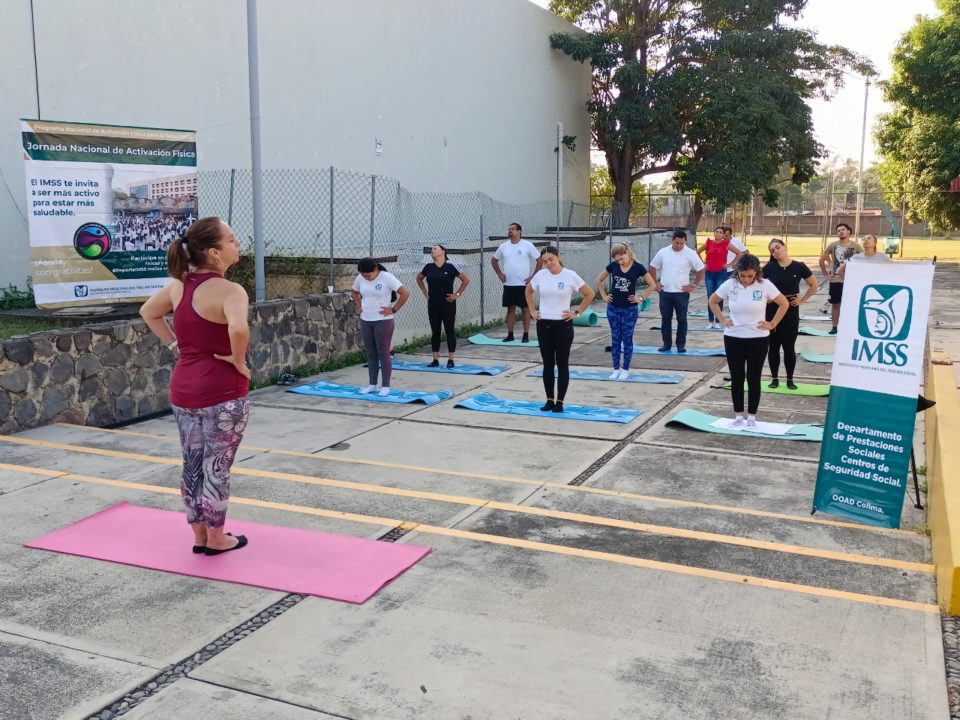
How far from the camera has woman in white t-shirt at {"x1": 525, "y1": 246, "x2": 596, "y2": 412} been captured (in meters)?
9.23

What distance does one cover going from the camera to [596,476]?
7.08m

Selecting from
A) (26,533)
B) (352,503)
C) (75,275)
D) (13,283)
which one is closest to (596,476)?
(352,503)

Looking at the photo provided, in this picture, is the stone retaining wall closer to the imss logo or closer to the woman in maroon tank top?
the woman in maroon tank top

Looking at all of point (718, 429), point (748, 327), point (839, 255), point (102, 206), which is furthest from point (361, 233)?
point (748, 327)

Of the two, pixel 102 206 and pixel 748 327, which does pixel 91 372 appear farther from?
pixel 748 327

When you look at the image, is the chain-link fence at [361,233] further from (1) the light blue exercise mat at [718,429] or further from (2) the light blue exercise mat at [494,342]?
(1) the light blue exercise mat at [718,429]

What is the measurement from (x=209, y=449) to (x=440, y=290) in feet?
24.5

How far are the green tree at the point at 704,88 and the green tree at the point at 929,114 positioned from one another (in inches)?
123

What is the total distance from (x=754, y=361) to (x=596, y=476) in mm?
2178

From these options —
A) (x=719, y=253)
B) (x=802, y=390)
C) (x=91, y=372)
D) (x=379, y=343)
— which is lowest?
(x=802, y=390)

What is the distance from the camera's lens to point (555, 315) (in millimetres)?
9297

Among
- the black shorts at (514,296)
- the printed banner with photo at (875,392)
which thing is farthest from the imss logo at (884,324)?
the black shorts at (514,296)

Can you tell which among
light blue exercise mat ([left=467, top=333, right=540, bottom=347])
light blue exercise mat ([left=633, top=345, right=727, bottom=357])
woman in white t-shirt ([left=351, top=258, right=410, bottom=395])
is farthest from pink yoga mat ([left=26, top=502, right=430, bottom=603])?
light blue exercise mat ([left=467, top=333, right=540, bottom=347])

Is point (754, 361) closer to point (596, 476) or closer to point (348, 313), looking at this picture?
point (596, 476)
